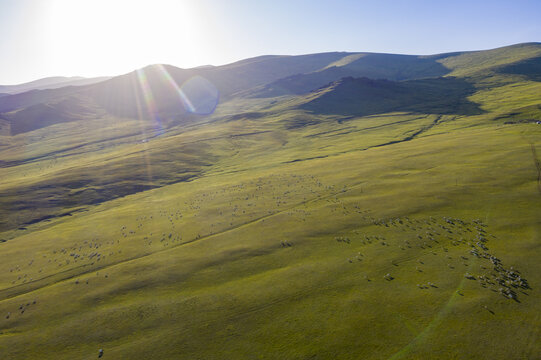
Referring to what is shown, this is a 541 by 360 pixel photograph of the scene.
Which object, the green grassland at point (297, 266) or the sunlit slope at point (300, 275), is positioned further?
the green grassland at point (297, 266)

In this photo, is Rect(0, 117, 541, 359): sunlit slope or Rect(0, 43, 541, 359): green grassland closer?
Rect(0, 117, 541, 359): sunlit slope

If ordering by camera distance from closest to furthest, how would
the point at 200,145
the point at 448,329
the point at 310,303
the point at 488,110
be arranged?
the point at 448,329 < the point at 310,303 < the point at 200,145 < the point at 488,110

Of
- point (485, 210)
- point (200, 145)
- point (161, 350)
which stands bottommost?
point (161, 350)

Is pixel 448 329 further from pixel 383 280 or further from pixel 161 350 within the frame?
pixel 161 350

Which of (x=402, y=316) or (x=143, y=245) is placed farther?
(x=143, y=245)

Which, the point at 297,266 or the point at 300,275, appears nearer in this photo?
the point at 300,275

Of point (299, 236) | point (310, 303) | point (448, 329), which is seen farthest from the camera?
point (299, 236)

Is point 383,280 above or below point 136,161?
below

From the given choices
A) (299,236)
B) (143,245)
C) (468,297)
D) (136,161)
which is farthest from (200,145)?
(468,297)
